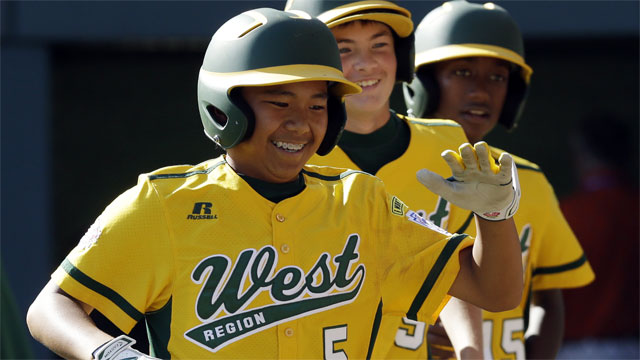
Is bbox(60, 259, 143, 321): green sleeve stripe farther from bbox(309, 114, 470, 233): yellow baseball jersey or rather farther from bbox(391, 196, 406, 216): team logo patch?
bbox(309, 114, 470, 233): yellow baseball jersey

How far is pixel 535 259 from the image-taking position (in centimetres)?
434

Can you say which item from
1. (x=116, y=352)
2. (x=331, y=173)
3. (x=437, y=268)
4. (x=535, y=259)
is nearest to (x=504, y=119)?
(x=535, y=259)

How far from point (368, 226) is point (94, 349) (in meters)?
0.84

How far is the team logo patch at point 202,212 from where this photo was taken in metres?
2.83

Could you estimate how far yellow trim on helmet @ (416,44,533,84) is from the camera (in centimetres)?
438

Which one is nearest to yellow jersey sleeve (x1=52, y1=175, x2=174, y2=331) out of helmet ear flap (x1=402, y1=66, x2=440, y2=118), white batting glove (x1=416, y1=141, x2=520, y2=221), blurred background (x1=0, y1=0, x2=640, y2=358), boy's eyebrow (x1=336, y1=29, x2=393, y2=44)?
white batting glove (x1=416, y1=141, x2=520, y2=221)

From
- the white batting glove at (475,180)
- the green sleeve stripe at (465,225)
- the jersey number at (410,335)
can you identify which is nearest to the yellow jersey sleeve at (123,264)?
the white batting glove at (475,180)

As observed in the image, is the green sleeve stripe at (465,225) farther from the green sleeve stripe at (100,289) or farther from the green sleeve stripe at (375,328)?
the green sleeve stripe at (100,289)

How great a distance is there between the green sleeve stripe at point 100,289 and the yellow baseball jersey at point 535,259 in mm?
1824

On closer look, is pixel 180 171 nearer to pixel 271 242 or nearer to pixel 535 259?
pixel 271 242

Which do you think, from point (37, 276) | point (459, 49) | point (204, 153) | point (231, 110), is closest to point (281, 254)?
point (231, 110)

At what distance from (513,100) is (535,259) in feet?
2.41

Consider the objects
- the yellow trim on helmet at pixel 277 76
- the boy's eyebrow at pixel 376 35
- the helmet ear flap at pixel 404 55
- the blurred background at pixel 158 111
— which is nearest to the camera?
the yellow trim on helmet at pixel 277 76

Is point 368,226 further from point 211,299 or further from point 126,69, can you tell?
point 126,69
